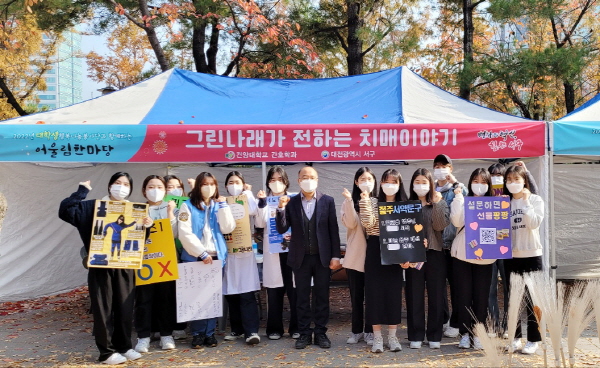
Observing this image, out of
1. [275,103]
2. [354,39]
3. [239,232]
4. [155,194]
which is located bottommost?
[239,232]

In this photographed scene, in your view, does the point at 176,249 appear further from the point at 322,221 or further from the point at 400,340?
the point at 400,340

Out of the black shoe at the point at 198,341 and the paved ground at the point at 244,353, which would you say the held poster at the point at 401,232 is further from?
the black shoe at the point at 198,341

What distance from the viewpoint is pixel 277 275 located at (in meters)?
5.09

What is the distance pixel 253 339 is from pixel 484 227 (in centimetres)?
223

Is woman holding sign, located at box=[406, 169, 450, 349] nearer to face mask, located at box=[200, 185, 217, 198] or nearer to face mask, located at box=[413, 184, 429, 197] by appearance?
face mask, located at box=[413, 184, 429, 197]

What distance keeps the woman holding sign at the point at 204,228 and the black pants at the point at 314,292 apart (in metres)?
0.73

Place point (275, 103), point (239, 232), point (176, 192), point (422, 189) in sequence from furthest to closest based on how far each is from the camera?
point (275, 103) → point (176, 192) → point (239, 232) → point (422, 189)

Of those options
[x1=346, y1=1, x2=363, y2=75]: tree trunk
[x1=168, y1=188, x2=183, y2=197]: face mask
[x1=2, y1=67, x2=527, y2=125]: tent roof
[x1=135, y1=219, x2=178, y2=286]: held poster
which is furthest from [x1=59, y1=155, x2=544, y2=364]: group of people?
[x1=346, y1=1, x2=363, y2=75]: tree trunk

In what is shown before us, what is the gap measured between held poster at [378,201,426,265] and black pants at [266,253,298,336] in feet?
3.24

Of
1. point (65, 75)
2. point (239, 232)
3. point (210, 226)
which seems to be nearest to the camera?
point (210, 226)

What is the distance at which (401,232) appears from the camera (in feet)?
15.1

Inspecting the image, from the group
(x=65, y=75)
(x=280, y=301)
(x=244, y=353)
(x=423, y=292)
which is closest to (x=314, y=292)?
(x=280, y=301)

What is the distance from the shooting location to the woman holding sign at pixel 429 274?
15.4ft

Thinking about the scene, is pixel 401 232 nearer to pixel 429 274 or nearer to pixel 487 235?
pixel 429 274
